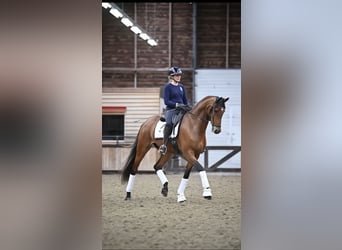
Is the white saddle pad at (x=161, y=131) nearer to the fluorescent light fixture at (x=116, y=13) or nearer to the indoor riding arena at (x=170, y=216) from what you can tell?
the indoor riding arena at (x=170, y=216)

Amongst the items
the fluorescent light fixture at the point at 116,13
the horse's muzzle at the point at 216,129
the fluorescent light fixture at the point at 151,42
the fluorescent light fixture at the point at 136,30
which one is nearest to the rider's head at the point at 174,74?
the horse's muzzle at the point at 216,129

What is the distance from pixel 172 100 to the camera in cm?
245

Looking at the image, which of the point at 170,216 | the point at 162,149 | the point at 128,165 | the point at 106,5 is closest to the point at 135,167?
the point at 128,165

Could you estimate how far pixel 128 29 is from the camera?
303 centimetres

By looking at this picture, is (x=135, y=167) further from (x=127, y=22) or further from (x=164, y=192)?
(x=127, y=22)

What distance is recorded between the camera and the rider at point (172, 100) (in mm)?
2420

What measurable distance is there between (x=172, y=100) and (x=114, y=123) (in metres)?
0.38

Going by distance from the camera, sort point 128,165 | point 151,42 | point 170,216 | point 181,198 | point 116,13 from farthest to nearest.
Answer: point 151,42 < point 116,13 < point 128,165 < point 181,198 < point 170,216

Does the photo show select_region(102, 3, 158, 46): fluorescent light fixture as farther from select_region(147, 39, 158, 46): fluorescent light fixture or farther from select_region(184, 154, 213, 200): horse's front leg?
select_region(184, 154, 213, 200): horse's front leg
